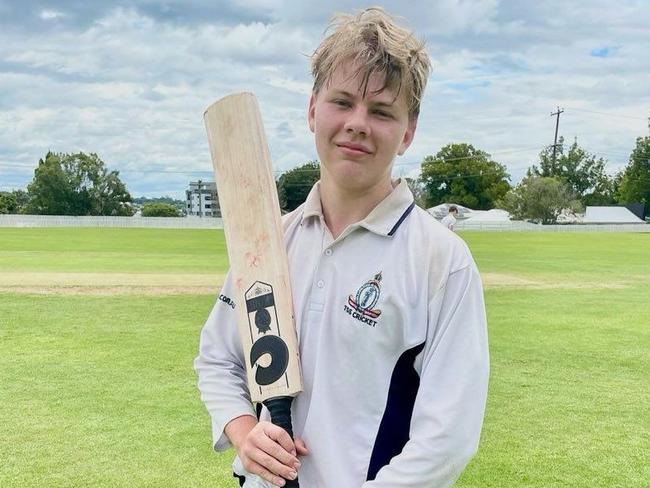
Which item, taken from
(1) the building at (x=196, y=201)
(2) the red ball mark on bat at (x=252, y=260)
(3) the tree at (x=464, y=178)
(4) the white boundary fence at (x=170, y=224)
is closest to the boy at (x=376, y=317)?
(2) the red ball mark on bat at (x=252, y=260)

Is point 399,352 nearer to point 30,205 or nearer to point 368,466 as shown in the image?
→ point 368,466

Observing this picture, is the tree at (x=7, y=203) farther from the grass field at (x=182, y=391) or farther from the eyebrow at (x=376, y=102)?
the eyebrow at (x=376, y=102)

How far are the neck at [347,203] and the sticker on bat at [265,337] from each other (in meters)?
0.24

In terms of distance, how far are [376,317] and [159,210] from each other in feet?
254

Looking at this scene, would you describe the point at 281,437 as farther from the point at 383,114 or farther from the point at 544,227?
the point at 544,227

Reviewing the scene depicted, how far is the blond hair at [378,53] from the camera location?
1623mm

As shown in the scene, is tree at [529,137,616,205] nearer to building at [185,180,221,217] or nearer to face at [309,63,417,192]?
building at [185,180,221,217]

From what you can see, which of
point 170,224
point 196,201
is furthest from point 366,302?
point 196,201

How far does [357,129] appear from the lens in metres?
1.62

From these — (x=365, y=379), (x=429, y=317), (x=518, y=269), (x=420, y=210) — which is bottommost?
(x=518, y=269)

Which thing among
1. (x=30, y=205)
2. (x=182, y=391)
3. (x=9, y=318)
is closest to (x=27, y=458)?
(x=182, y=391)

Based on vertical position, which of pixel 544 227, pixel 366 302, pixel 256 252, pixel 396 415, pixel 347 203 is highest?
pixel 347 203

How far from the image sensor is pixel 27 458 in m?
4.00

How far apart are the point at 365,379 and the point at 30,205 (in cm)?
7691
